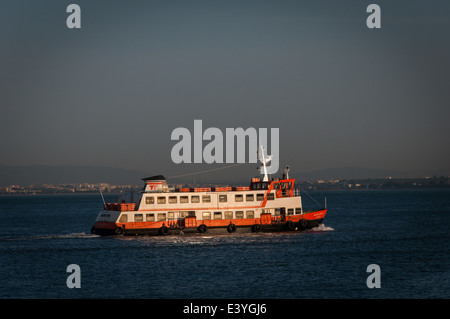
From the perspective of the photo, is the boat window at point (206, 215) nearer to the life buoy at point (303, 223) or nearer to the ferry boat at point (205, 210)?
the ferry boat at point (205, 210)

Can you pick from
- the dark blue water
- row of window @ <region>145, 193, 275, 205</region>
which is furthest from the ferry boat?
the dark blue water

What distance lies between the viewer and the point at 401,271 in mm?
42688

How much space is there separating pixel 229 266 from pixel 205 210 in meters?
17.1

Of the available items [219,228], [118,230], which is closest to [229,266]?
[219,228]

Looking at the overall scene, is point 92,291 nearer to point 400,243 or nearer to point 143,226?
point 143,226

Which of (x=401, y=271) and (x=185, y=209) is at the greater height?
(x=185, y=209)

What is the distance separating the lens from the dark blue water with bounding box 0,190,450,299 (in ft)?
119

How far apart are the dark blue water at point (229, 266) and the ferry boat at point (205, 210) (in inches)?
57.2

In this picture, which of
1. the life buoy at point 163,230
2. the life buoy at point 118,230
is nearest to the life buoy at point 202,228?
the life buoy at point 163,230

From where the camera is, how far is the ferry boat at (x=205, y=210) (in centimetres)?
5903
